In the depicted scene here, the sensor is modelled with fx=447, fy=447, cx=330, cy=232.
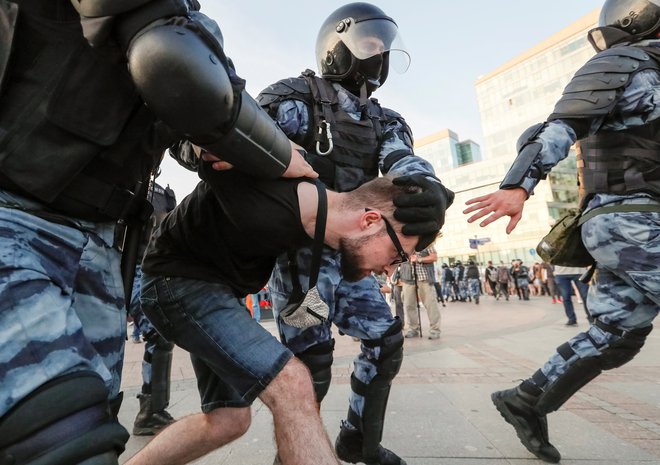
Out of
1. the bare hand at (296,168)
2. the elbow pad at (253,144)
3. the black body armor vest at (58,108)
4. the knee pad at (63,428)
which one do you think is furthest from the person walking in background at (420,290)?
the knee pad at (63,428)

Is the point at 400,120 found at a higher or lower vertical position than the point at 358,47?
lower

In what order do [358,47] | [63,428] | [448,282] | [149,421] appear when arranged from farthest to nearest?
[448,282] → [149,421] → [358,47] → [63,428]

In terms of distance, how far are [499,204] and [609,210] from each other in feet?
2.69

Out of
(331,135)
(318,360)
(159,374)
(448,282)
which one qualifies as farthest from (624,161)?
(448,282)

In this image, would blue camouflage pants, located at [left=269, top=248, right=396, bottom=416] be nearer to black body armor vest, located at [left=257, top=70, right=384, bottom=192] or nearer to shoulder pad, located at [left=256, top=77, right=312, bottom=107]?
black body armor vest, located at [left=257, top=70, right=384, bottom=192]

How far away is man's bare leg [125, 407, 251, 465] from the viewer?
5.27 feet

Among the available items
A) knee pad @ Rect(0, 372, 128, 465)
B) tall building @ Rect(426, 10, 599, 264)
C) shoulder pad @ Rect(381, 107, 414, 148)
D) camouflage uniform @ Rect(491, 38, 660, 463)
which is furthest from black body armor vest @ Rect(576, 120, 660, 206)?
tall building @ Rect(426, 10, 599, 264)

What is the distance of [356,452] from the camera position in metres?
2.14

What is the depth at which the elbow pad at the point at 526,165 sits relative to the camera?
1.94 meters

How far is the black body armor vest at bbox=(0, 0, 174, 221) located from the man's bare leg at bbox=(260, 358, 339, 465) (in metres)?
0.69

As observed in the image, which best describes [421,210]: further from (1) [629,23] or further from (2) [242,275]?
(1) [629,23]

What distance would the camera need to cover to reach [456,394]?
3354mm

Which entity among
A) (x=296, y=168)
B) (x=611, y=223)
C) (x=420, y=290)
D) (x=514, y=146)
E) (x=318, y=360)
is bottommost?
(x=420, y=290)

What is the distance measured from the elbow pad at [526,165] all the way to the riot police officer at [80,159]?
1.15m
